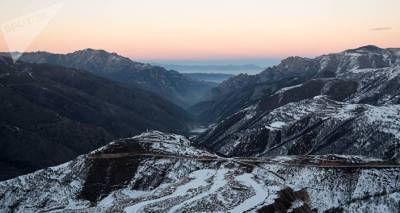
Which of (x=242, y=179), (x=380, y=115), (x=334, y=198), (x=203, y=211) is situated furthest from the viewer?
(x=380, y=115)

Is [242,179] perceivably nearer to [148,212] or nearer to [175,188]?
[175,188]

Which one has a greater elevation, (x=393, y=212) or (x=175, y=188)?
(x=175, y=188)

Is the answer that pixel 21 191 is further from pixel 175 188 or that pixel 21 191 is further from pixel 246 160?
pixel 246 160

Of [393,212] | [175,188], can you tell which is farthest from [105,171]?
[393,212]

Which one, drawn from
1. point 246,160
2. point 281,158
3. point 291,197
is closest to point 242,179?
point 291,197

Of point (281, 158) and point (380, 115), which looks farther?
point (380, 115)

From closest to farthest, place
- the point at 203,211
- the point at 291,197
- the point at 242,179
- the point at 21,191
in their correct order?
the point at 203,211, the point at 291,197, the point at 242,179, the point at 21,191
